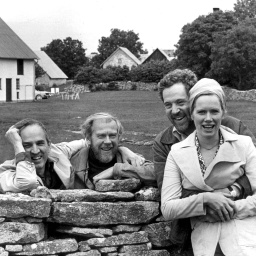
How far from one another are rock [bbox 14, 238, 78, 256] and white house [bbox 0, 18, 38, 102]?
5383 centimetres

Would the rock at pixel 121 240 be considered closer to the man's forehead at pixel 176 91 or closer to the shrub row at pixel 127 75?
the man's forehead at pixel 176 91

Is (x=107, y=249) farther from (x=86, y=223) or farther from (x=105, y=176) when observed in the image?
(x=105, y=176)

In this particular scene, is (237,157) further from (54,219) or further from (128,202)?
(54,219)

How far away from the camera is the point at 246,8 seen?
84.5 meters

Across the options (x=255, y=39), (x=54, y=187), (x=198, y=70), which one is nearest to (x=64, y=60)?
(x=198, y=70)

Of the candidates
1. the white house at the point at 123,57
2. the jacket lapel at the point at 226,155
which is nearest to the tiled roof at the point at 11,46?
the white house at the point at 123,57

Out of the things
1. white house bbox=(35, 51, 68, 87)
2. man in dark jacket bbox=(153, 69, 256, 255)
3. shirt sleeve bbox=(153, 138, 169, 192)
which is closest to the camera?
man in dark jacket bbox=(153, 69, 256, 255)

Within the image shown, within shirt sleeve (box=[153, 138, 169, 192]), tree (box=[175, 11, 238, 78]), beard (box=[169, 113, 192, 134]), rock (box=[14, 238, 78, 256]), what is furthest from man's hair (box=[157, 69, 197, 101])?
tree (box=[175, 11, 238, 78])

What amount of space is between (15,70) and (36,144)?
182 ft

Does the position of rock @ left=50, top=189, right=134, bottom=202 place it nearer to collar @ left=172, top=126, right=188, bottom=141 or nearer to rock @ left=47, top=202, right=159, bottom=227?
rock @ left=47, top=202, right=159, bottom=227

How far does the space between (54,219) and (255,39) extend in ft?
178

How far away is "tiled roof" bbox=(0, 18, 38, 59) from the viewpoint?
58.2 metres

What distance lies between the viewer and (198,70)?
64.4 meters

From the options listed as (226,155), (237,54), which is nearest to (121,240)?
(226,155)
